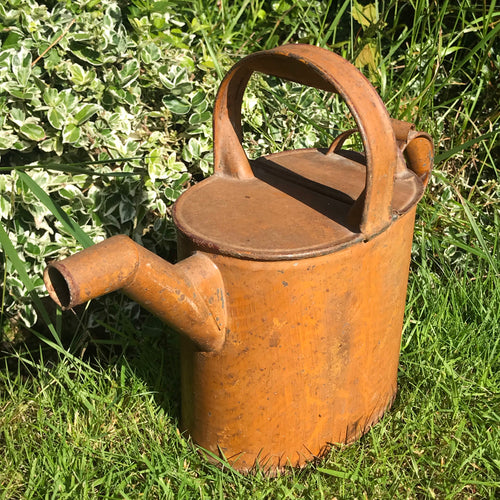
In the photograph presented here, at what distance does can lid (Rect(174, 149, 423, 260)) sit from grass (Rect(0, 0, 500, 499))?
1.53ft

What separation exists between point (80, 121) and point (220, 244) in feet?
2.76

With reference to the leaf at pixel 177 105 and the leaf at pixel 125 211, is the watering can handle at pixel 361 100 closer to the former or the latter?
the leaf at pixel 177 105

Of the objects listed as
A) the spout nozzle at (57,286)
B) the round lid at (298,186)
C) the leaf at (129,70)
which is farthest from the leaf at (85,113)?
the spout nozzle at (57,286)

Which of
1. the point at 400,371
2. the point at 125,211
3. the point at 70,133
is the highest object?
the point at 70,133

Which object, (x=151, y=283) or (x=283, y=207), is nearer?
(x=151, y=283)

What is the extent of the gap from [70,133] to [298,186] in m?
0.76

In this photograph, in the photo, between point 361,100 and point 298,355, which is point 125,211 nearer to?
point 298,355

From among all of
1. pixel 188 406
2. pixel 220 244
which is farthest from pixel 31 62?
pixel 188 406

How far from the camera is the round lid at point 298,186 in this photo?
5.04ft

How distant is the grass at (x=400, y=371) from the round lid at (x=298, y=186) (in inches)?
19.3

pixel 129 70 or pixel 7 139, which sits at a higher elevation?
pixel 129 70

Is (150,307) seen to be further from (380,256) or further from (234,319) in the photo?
(380,256)

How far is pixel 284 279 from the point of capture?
1571 millimetres

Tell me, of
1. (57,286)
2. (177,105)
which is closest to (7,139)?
(177,105)
